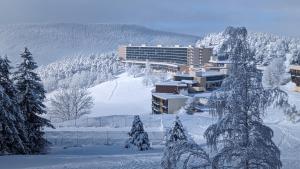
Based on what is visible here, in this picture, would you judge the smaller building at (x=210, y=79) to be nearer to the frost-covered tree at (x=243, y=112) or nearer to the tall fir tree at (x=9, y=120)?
Result: the tall fir tree at (x=9, y=120)

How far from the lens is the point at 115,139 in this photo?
49.2 m

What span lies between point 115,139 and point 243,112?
37064mm

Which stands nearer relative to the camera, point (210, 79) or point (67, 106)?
point (67, 106)

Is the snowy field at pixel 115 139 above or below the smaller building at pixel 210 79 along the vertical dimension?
below

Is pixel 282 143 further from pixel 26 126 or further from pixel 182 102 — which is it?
pixel 182 102

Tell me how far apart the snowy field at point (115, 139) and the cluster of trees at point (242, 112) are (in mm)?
7486

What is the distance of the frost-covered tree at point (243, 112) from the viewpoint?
1282cm

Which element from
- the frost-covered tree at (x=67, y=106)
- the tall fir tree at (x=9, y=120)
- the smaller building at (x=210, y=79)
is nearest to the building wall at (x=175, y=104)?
the frost-covered tree at (x=67, y=106)

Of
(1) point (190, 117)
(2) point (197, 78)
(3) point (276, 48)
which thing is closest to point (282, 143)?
(1) point (190, 117)

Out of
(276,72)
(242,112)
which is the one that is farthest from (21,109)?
(276,72)

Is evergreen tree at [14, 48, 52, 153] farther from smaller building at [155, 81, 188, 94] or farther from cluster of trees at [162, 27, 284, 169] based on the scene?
smaller building at [155, 81, 188, 94]

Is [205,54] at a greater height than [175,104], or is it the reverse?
[205,54]

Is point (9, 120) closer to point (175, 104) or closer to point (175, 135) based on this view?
point (175, 135)

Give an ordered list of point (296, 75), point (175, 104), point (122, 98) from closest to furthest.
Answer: point (175, 104)
point (296, 75)
point (122, 98)
